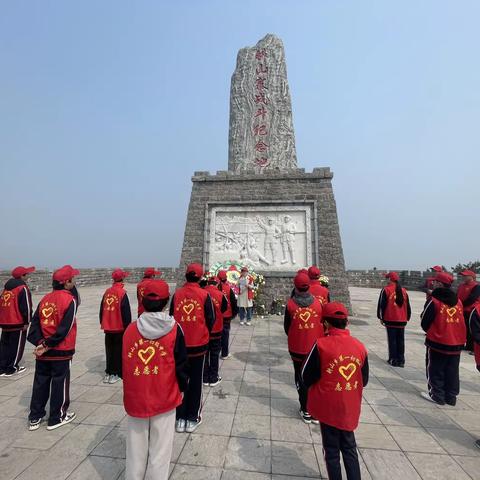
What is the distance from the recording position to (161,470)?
2.40 metres

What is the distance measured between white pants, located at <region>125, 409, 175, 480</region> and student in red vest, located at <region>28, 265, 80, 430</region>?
1715 millimetres

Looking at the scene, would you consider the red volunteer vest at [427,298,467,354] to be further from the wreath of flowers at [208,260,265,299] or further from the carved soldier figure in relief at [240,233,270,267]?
the carved soldier figure in relief at [240,233,270,267]

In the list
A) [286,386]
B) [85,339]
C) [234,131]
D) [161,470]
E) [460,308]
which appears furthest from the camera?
[234,131]

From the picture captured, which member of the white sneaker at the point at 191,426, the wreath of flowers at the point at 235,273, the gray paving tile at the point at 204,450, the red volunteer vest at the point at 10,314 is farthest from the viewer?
the wreath of flowers at the point at 235,273

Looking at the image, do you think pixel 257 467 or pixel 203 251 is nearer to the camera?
pixel 257 467

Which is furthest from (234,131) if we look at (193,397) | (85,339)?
(193,397)

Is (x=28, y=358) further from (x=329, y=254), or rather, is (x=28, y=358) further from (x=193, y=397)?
(x=329, y=254)

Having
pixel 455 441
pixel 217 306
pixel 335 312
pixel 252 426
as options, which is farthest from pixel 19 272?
pixel 455 441

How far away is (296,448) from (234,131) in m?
13.0

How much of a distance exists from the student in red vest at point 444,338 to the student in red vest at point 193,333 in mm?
3433

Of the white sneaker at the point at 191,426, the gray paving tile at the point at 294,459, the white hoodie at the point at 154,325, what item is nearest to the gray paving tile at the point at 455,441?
the gray paving tile at the point at 294,459

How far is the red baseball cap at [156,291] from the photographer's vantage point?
2490mm

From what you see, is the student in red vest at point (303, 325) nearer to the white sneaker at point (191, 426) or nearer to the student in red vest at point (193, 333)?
the student in red vest at point (193, 333)

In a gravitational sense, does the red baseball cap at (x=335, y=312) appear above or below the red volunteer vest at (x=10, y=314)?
above
